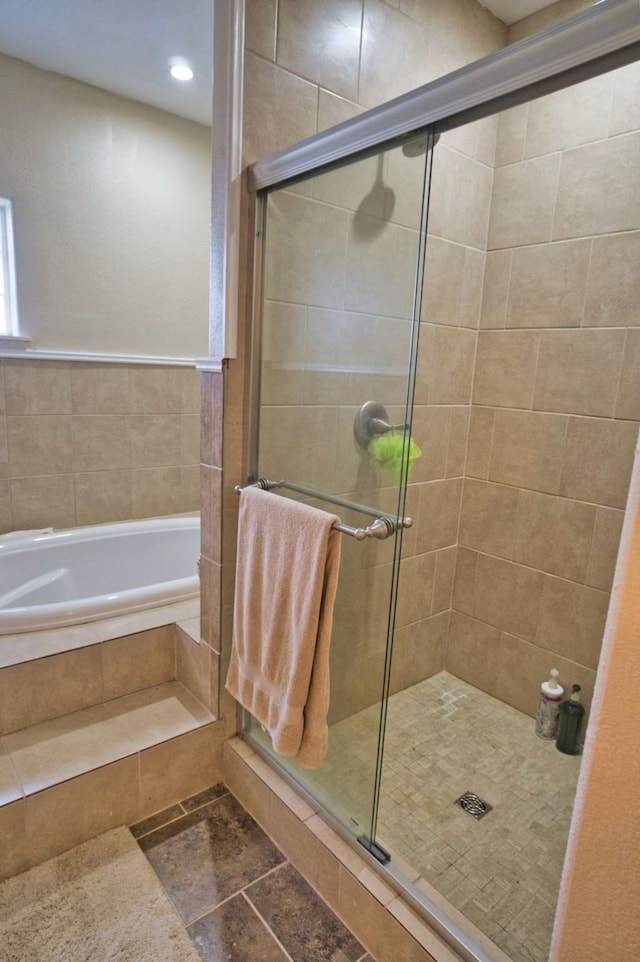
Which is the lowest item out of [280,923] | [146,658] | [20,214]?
[280,923]

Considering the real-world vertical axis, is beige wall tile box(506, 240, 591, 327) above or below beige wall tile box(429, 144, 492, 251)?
below

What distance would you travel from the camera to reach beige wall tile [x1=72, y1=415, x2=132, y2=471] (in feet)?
8.59

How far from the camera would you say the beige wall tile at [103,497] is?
2.68m

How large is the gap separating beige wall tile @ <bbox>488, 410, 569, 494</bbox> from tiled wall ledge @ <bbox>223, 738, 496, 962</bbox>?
1.33 metres

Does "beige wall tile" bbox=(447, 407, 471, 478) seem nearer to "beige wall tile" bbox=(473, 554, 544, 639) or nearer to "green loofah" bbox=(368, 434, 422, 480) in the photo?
"beige wall tile" bbox=(473, 554, 544, 639)

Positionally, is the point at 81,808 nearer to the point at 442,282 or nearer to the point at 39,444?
the point at 39,444

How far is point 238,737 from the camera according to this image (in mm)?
1742

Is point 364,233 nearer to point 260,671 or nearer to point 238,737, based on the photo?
point 260,671

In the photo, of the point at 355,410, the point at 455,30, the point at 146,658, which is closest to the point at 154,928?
the point at 146,658

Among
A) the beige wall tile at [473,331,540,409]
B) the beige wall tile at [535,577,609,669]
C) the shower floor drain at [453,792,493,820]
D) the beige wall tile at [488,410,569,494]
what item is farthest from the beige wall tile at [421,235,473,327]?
the shower floor drain at [453,792,493,820]

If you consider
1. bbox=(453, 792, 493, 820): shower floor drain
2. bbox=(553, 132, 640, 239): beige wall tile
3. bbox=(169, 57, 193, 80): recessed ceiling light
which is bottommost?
bbox=(453, 792, 493, 820): shower floor drain

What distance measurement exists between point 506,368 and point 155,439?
1.84 m

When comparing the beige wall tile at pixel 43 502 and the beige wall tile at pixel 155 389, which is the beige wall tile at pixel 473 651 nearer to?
the beige wall tile at pixel 155 389

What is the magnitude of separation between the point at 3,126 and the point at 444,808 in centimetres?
314
